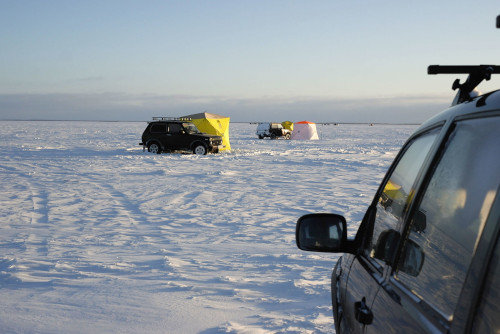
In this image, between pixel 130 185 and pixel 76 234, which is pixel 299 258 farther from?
pixel 130 185

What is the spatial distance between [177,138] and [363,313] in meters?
23.8

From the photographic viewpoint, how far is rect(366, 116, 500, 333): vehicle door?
140 centimetres

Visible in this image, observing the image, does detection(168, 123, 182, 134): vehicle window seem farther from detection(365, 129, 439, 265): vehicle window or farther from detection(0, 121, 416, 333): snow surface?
detection(365, 129, 439, 265): vehicle window

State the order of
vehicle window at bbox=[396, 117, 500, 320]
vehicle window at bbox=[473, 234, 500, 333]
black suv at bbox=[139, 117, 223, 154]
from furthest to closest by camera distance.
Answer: black suv at bbox=[139, 117, 223, 154] < vehicle window at bbox=[396, 117, 500, 320] < vehicle window at bbox=[473, 234, 500, 333]

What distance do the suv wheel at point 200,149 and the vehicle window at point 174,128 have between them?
1.15 meters

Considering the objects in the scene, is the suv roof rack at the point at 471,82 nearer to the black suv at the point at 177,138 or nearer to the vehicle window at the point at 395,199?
the vehicle window at the point at 395,199

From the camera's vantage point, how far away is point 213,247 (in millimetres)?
7211

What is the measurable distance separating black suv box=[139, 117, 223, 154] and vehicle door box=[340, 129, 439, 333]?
2287 cm

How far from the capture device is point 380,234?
2.23 metres

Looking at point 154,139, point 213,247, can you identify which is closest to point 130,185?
point 213,247

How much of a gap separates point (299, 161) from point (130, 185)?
33.9ft

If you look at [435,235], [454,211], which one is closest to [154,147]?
[435,235]

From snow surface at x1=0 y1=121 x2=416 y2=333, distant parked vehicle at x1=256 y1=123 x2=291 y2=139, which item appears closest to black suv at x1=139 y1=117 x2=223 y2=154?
snow surface at x1=0 y1=121 x2=416 y2=333

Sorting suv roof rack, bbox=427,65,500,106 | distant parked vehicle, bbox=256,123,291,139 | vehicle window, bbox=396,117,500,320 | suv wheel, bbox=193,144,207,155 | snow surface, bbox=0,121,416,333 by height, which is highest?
suv roof rack, bbox=427,65,500,106
